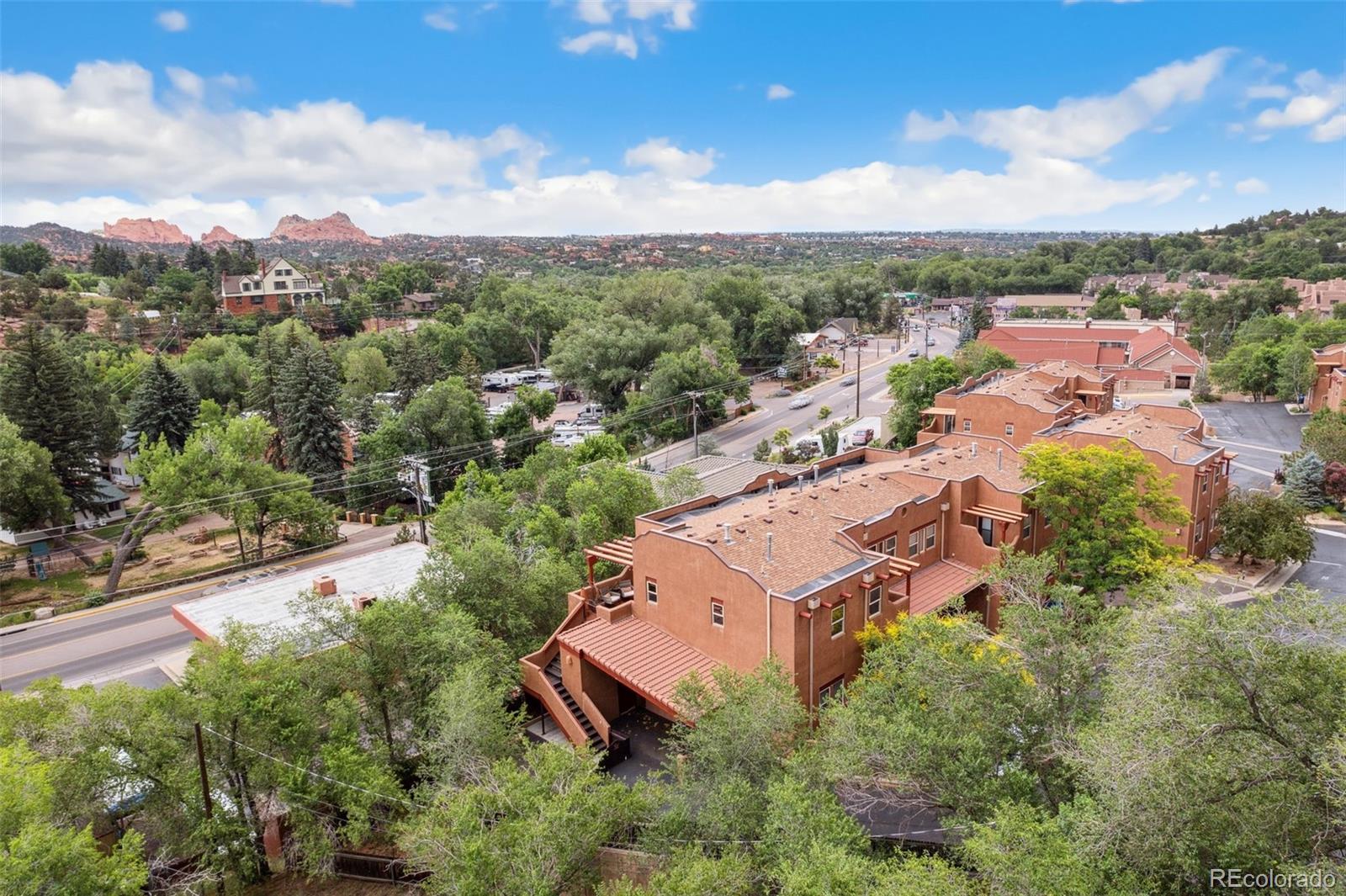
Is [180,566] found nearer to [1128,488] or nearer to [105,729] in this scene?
[105,729]

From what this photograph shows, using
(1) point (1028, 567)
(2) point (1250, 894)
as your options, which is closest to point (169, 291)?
(1) point (1028, 567)

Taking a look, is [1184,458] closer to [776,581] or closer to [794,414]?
[776,581]

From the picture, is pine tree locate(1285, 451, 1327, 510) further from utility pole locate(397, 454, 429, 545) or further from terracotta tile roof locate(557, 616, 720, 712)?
utility pole locate(397, 454, 429, 545)

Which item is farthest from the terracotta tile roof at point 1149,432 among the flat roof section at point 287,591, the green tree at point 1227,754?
the flat roof section at point 287,591

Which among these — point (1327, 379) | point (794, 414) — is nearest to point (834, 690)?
point (794, 414)

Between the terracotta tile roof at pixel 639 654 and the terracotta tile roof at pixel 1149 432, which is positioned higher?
the terracotta tile roof at pixel 1149 432

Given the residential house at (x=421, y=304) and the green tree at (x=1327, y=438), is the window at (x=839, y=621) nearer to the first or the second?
the green tree at (x=1327, y=438)
